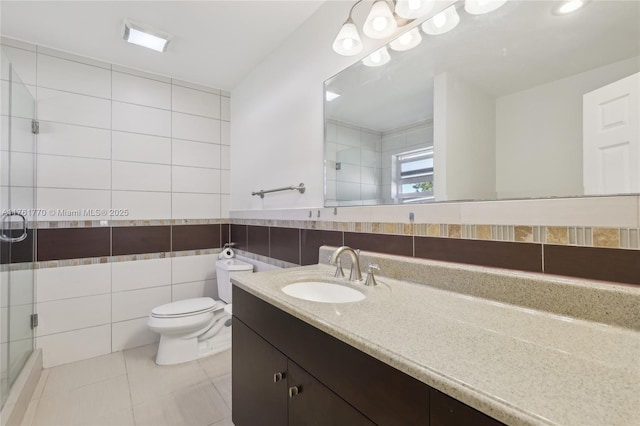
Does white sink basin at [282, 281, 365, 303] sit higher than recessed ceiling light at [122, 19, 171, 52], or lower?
lower

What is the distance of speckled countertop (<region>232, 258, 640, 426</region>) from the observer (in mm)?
430

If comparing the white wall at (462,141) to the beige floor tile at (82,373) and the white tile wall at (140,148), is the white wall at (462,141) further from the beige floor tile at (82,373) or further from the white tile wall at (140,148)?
the beige floor tile at (82,373)

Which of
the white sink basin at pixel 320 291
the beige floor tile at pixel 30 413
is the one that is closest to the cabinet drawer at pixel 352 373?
the white sink basin at pixel 320 291

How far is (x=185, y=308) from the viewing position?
2.12 m

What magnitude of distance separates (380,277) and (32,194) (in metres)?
2.42

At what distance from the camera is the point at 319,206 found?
1.73 meters

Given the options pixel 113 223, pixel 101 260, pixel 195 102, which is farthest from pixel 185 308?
pixel 195 102

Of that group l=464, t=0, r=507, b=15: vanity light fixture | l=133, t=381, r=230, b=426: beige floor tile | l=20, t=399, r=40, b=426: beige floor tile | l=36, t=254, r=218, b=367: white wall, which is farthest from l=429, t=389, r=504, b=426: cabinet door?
l=36, t=254, r=218, b=367: white wall

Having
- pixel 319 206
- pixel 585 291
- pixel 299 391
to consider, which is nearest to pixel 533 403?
pixel 585 291

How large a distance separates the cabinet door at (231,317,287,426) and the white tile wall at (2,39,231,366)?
5.05 ft

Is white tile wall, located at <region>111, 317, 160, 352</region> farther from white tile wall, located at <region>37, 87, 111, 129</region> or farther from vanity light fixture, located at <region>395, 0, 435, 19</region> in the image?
vanity light fixture, located at <region>395, 0, 435, 19</region>

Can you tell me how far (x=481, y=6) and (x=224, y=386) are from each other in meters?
2.31

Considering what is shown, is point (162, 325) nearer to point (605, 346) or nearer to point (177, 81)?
point (177, 81)

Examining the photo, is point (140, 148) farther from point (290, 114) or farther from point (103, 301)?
point (290, 114)
